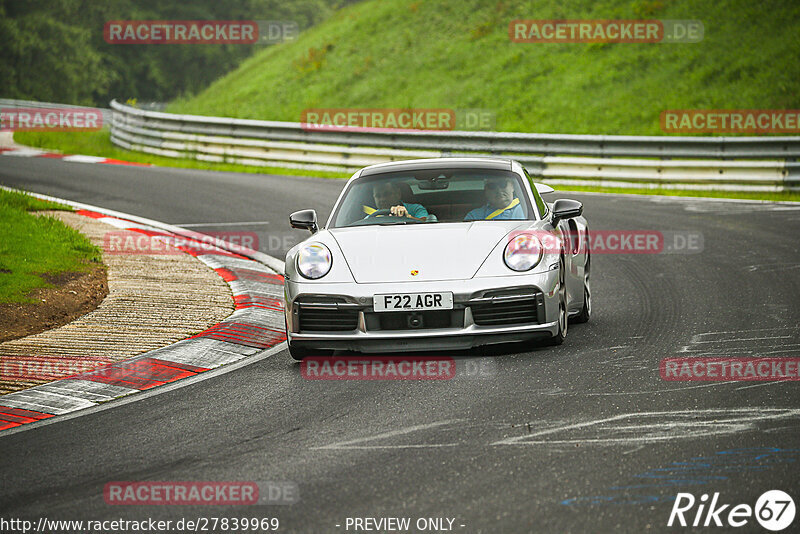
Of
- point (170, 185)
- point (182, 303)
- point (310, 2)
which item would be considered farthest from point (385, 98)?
point (310, 2)

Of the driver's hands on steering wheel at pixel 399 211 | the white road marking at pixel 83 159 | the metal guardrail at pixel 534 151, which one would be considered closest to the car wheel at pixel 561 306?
the driver's hands on steering wheel at pixel 399 211

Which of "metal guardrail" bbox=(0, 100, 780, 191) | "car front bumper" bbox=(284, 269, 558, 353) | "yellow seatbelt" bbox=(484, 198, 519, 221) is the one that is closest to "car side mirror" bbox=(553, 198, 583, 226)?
"yellow seatbelt" bbox=(484, 198, 519, 221)

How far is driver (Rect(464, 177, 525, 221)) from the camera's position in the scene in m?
7.86

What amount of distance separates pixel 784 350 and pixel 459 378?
225cm

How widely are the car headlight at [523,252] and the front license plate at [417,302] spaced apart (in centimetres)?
55

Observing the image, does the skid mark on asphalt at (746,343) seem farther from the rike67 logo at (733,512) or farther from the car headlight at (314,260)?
the rike67 logo at (733,512)

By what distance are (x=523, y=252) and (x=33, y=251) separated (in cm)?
583

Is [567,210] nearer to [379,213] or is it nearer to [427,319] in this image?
[379,213]
